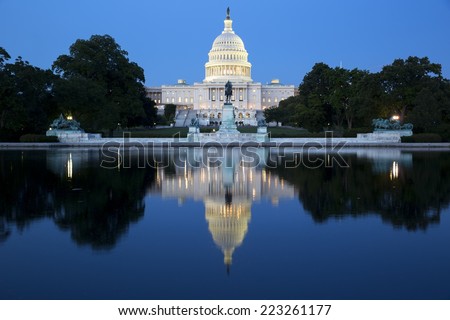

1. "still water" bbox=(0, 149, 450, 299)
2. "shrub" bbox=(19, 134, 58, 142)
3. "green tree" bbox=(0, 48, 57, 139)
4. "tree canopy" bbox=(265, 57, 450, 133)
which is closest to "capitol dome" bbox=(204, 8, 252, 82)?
"tree canopy" bbox=(265, 57, 450, 133)

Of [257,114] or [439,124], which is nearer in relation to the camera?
[439,124]

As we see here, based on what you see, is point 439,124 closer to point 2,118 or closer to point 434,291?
point 2,118

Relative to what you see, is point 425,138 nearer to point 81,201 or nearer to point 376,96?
point 376,96

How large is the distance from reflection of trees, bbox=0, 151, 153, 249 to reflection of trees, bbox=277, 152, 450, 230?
444 centimetres

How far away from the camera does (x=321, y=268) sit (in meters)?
8.50

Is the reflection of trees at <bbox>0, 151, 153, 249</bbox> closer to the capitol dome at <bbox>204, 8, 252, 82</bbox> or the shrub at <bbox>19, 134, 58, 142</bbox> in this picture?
the shrub at <bbox>19, 134, 58, 142</bbox>

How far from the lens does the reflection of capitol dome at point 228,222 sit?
A: 10039 mm

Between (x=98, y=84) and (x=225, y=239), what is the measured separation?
51354 millimetres

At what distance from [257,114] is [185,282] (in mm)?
132193

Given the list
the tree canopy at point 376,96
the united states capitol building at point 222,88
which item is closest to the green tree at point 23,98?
the tree canopy at point 376,96

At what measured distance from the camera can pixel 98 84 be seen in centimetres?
5922

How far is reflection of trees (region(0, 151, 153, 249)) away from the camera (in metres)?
11.4

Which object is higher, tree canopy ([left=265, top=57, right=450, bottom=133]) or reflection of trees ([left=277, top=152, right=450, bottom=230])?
tree canopy ([left=265, top=57, right=450, bottom=133])
